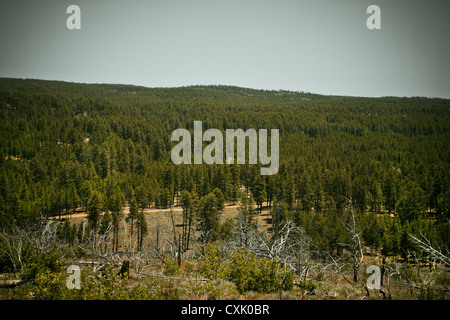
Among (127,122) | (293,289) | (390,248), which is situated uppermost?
(127,122)

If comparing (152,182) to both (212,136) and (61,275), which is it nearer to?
(212,136)

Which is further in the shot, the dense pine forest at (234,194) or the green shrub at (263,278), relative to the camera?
the dense pine forest at (234,194)

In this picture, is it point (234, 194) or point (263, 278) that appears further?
point (234, 194)

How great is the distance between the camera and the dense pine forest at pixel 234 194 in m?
13.5

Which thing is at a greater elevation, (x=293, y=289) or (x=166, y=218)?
(x=293, y=289)

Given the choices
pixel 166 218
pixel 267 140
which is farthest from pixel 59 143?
pixel 267 140

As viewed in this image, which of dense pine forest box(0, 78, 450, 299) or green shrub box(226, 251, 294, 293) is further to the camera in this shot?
dense pine forest box(0, 78, 450, 299)

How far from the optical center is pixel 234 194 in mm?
78312

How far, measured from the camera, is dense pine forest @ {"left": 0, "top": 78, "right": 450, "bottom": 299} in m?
13.5

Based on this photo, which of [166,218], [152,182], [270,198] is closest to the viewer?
[166,218]

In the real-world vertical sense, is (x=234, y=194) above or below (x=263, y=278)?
below

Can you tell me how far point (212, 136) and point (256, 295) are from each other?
13024 centimetres
